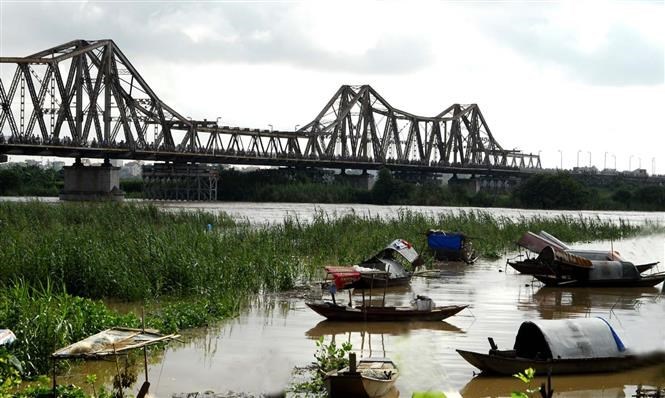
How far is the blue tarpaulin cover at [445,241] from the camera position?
100 feet

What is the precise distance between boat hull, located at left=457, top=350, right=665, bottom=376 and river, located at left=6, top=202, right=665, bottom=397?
129 millimetres

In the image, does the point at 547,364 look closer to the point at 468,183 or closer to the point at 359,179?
the point at 359,179

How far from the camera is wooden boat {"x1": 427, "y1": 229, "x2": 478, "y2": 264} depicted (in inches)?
1206

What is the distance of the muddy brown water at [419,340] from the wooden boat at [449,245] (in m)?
5.58

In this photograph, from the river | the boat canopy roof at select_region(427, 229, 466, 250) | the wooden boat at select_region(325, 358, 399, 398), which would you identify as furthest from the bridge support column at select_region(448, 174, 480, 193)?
the wooden boat at select_region(325, 358, 399, 398)

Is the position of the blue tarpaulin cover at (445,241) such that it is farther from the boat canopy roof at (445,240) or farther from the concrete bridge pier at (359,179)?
the concrete bridge pier at (359,179)

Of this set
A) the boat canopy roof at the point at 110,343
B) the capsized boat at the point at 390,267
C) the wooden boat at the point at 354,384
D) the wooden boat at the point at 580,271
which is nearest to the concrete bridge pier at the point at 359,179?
the capsized boat at the point at 390,267

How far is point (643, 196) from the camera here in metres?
103

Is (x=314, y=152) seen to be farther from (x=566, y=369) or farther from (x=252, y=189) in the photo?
(x=566, y=369)

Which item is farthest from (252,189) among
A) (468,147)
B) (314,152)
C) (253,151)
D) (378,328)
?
(378,328)

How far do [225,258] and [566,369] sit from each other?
34.8ft

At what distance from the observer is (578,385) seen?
508 inches

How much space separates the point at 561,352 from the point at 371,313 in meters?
4.66

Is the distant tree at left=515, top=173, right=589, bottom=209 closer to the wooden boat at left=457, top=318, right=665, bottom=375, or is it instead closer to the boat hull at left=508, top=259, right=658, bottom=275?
the boat hull at left=508, top=259, right=658, bottom=275
